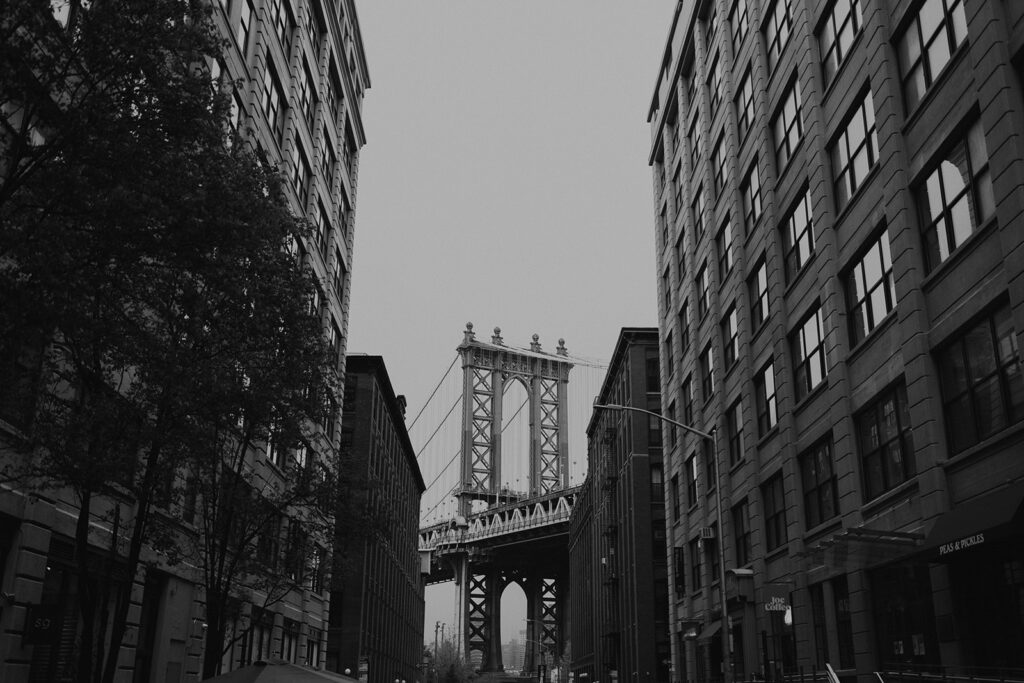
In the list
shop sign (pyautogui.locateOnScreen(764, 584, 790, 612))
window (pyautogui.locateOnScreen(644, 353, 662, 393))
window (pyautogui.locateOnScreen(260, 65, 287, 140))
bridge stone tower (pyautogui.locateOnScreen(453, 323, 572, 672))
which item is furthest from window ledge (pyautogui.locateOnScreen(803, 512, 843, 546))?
bridge stone tower (pyautogui.locateOnScreen(453, 323, 572, 672))

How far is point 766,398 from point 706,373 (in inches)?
378

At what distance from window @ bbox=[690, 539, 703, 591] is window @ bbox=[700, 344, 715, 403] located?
655 centimetres

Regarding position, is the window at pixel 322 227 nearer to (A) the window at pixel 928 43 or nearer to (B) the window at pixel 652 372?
(B) the window at pixel 652 372

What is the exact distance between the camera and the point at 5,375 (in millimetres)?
12906

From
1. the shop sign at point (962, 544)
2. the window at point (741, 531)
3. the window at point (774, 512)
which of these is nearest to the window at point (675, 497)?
the window at point (741, 531)

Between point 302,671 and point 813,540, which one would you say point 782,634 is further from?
point 302,671

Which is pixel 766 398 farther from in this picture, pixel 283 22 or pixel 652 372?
pixel 652 372

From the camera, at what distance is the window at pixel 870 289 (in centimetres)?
2384

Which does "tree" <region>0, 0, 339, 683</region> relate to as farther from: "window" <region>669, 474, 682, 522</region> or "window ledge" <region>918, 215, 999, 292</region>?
"window" <region>669, 474, 682, 522</region>

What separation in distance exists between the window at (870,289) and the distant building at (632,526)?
42.6 metres

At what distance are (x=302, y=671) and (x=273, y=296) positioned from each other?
21.4 ft

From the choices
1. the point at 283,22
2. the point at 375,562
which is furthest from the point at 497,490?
the point at 283,22

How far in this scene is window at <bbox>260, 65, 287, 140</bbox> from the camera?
39.0 metres

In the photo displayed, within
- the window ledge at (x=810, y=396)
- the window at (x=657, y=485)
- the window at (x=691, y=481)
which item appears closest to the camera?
the window ledge at (x=810, y=396)
